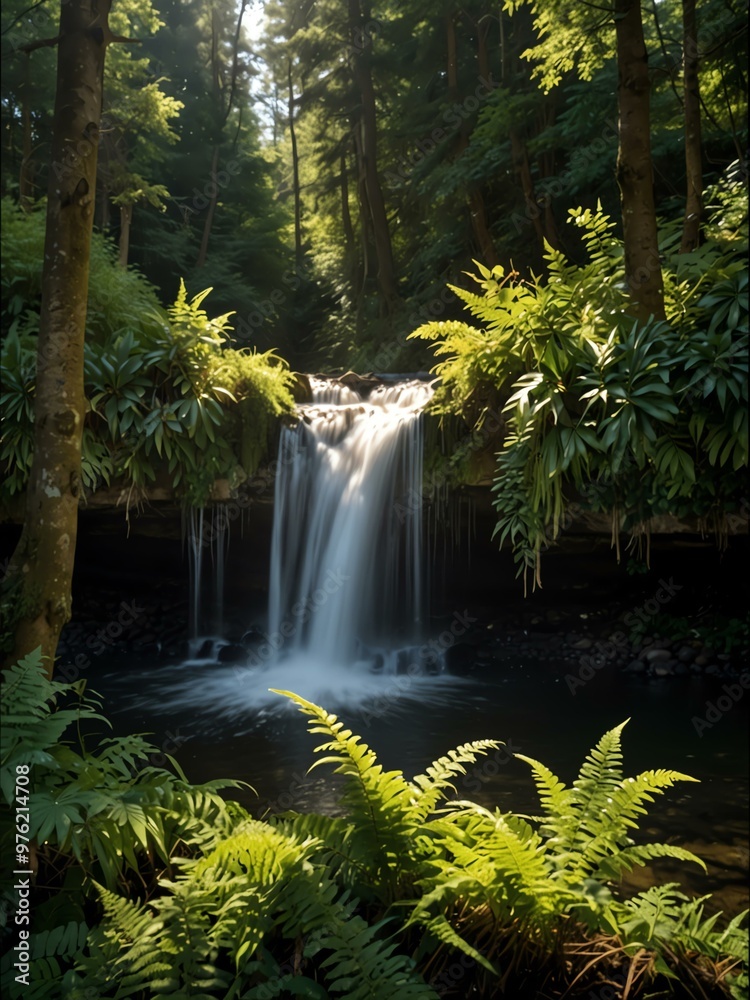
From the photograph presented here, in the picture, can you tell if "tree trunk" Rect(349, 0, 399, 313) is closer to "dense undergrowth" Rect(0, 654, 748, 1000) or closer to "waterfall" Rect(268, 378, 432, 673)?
"waterfall" Rect(268, 378, 432, 673)

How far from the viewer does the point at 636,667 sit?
8.97 m

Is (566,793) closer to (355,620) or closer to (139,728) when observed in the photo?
(139,728)

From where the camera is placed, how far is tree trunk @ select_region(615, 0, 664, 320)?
662 centimetres

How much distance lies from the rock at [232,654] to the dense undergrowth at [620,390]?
14.2 ft

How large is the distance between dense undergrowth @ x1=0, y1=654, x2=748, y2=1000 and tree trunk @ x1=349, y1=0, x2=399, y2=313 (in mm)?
18453

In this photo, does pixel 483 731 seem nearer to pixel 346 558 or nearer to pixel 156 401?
pixel 346 558

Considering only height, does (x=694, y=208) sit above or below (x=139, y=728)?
above

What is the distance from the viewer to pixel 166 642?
34.8 feet

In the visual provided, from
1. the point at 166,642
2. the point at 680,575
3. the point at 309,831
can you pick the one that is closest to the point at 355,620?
the point at 166,642

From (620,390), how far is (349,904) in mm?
5205

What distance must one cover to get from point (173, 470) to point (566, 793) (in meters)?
7.00

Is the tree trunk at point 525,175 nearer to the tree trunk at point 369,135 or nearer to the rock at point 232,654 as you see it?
the tree trunk at point 369,135

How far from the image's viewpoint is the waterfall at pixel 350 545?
960cm

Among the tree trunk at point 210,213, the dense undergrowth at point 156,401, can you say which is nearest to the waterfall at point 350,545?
→ the dense undergrowth at point 156,401
